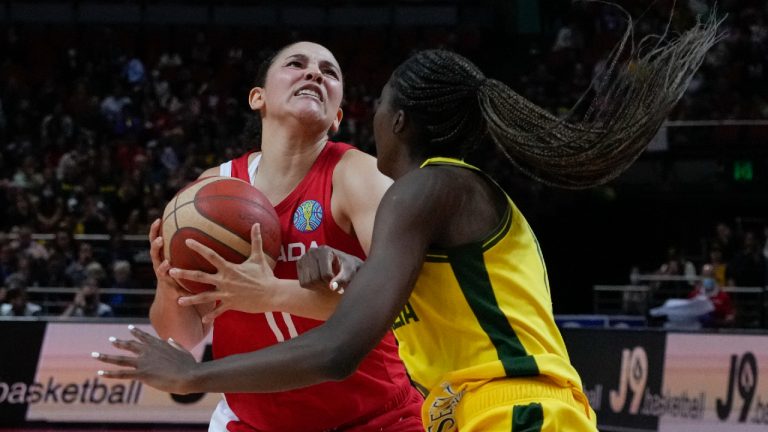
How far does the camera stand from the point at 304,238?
337 cm

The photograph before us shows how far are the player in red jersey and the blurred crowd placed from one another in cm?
720

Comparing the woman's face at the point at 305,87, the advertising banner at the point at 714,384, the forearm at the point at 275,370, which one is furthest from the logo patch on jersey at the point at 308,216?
the advertising banner at the point at 714,384

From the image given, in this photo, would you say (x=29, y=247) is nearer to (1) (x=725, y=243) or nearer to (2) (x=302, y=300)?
(1) (x=725, y=243)

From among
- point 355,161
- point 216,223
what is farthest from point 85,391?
point 216,223

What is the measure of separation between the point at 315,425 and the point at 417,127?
51.4 inches

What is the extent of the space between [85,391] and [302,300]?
6.16 metres

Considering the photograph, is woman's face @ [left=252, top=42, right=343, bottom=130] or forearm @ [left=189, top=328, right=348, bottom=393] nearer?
forearm @ [left=189, top=328, right=348, bottom=393]

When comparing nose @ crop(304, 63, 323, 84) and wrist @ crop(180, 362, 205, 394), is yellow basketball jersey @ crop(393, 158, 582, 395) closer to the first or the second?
wrist @ crop(180, 362, 205, 394)

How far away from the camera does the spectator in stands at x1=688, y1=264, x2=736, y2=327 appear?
1022cm

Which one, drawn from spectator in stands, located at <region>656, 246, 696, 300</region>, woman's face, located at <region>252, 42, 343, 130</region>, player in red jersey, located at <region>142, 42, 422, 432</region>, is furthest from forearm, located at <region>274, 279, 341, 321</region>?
spectator in stands, located at <region>656, 246, 696, 300</region>

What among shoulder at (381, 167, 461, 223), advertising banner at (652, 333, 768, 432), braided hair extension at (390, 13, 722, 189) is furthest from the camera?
advertising banner at (652, 333, 768, 432)

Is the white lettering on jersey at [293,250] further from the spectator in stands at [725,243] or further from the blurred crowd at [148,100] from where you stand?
the spectator in stands at [725,243]

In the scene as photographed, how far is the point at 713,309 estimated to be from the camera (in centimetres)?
1027

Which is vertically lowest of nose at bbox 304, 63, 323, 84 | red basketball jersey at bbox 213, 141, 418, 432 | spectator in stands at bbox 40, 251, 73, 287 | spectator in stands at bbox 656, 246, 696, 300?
spectator in stands at bbox 40, 251, 73, 287
